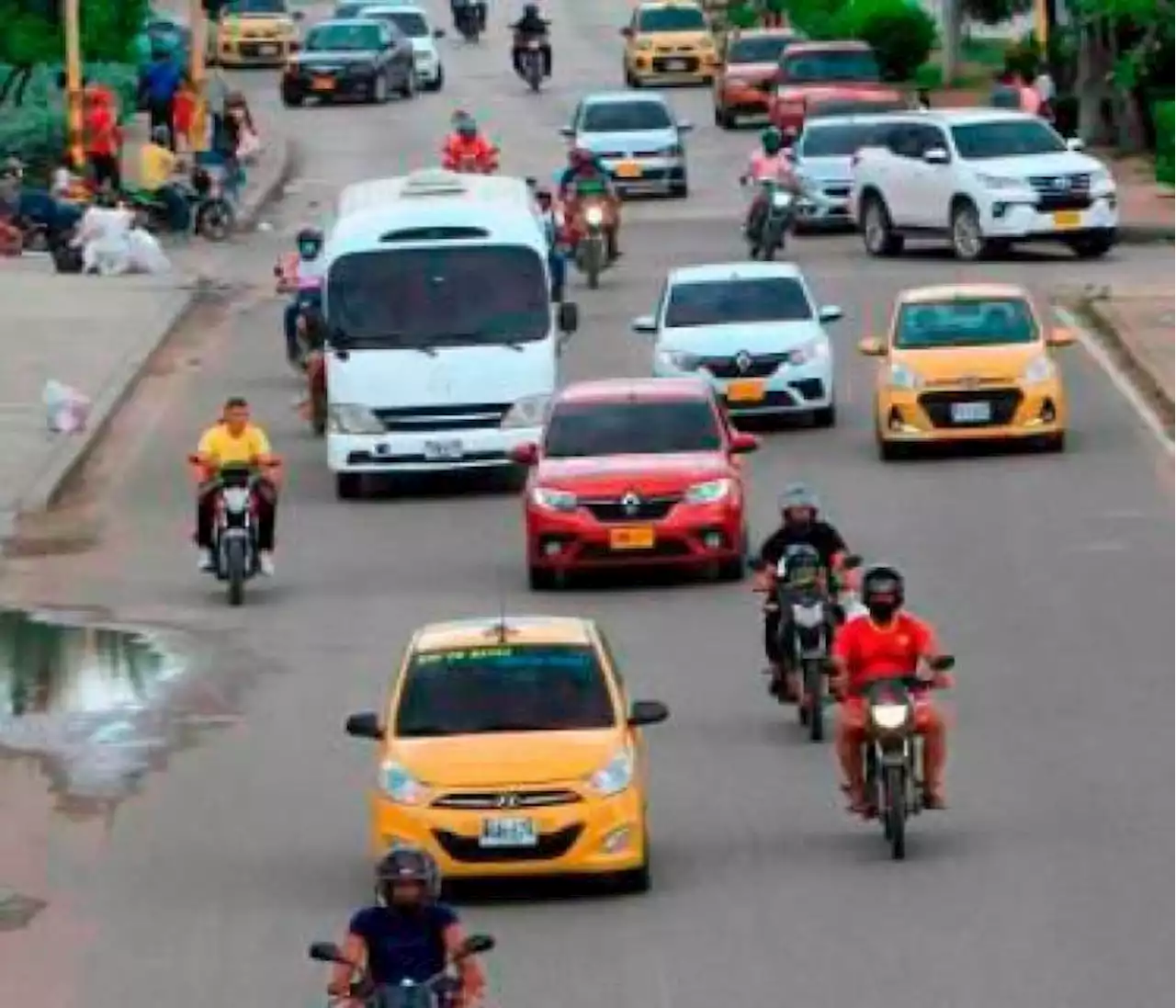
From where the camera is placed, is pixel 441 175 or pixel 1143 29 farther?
pixel 1143 29

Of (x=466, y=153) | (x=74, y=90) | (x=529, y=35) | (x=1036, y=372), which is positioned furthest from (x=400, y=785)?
(x=529, y=35)

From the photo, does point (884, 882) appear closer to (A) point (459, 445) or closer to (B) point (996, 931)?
(B) point (996, 931)

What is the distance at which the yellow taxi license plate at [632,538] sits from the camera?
3416 centimetres

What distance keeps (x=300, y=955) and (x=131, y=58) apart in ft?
198

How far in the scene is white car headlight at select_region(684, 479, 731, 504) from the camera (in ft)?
112

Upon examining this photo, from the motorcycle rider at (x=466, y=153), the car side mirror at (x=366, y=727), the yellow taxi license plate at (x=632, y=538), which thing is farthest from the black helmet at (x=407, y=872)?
the motorcycle rider at (x=466, y=153)

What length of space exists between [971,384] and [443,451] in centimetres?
472

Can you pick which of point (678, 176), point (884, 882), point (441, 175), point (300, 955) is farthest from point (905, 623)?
point (678, 176)

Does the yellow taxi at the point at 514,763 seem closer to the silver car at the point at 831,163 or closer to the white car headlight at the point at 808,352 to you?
the white car headlight at the point at 808,352

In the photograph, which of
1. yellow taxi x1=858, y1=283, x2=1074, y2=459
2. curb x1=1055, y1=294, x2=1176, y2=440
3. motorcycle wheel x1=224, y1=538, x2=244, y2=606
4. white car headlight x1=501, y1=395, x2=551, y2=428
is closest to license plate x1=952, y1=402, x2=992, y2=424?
yellow taxi x1=858, y1=283, x2=1074, y2=459

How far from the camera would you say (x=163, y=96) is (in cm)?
7312

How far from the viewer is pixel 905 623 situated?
76.9 feet

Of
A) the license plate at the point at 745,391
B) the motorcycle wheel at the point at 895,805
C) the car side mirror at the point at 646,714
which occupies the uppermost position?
the car side mirror at the point at 646,714

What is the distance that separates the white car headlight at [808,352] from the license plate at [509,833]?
21.2 metres
